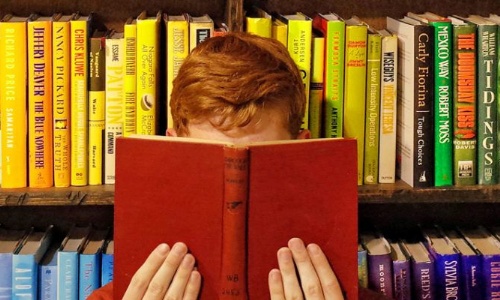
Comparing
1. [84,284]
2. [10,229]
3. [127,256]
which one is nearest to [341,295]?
[127,256]

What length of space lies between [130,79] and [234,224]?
445 mm

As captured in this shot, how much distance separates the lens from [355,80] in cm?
135

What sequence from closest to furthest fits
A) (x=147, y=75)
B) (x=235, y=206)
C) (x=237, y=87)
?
(x=235, y=206) → (x=237, y=87) → (x=147, y=75)

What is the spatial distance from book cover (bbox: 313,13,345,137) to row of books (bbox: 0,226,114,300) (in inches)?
17.5

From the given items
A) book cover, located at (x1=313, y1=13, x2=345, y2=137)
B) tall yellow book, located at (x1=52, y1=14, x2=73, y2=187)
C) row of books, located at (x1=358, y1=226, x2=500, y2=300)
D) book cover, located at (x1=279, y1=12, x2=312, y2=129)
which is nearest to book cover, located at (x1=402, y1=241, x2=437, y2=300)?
row of books, located at (x1=358, y1=226, x2=500, y2=300)

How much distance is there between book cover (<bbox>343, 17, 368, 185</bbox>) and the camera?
1341 mm

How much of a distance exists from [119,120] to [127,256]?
38 cm

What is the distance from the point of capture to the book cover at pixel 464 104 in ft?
4.36

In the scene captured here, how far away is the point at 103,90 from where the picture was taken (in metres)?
1.35

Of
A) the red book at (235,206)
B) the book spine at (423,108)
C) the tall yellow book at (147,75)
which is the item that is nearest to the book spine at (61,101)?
the tall yellow book at (147,75)

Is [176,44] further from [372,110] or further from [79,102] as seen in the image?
[372,110]

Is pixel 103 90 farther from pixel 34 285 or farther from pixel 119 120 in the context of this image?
pixel 34 285

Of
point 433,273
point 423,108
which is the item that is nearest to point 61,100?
point 423,108

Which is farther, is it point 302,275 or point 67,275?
point 67,275
